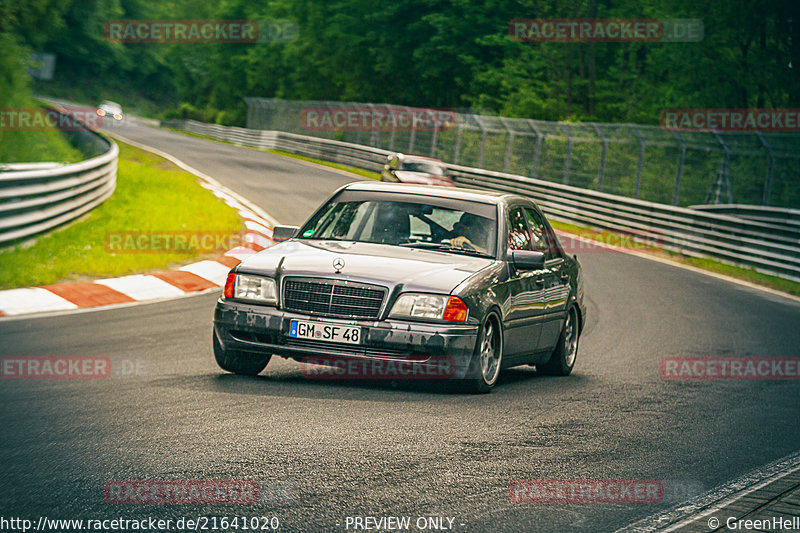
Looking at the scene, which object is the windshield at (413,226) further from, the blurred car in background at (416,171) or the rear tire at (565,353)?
the blurred car in background at (416,171)

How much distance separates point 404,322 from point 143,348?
310 centimetres

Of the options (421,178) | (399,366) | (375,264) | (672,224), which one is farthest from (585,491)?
(421,178)

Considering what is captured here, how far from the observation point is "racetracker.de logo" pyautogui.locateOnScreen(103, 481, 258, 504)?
4438 mm

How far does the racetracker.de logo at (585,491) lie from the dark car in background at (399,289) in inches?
81.7

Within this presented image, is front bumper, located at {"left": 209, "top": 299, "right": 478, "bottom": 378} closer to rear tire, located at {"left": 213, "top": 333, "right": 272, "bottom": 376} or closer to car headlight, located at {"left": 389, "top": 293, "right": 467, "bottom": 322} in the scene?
car headlight, located at {"left": 389, "top": 293, "right": 467, "bottom": 322}

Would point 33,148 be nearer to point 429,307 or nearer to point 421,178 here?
point 421,178

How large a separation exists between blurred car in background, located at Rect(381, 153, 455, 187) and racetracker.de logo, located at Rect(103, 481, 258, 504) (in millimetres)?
24521

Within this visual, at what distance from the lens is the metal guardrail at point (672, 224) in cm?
2123

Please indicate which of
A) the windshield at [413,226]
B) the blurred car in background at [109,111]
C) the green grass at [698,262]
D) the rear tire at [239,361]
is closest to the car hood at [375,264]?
the windshield at [413,226]

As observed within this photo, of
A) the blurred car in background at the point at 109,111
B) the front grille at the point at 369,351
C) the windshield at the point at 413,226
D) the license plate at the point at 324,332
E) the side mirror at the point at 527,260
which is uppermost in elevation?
the windshield at the point at 413,226

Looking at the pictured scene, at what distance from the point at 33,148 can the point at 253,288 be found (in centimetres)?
2469

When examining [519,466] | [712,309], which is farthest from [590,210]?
[519,466]

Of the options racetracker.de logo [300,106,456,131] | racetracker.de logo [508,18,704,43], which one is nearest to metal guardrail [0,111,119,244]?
racetracker.de logo [300,106,456,131]

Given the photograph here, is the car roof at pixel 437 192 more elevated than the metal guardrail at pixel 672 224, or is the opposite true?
the car roof at pixel 437 192
